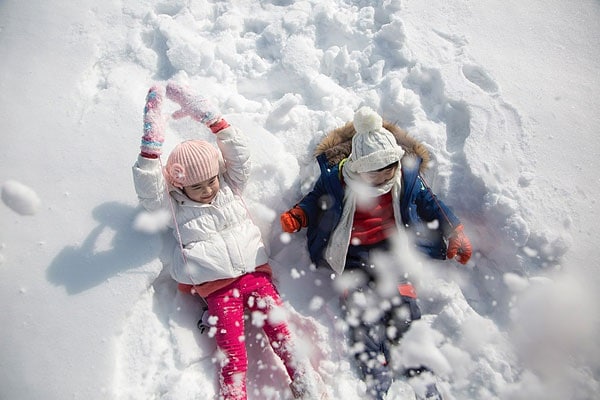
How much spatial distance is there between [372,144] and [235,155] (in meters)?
0.80

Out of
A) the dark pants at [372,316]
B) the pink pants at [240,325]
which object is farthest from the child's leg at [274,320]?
the dark pants at [372,316]

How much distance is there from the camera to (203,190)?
2215 mm

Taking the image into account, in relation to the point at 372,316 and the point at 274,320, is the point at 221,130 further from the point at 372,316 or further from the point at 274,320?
the point at 372,316

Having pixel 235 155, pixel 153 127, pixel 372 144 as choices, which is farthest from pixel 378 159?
pixel 153 127

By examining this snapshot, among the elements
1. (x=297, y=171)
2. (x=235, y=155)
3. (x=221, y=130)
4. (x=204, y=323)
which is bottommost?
(x=204, y=323)

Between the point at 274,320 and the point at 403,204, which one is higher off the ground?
the point at 403,204

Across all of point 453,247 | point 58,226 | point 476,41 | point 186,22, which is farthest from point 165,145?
point 476,41

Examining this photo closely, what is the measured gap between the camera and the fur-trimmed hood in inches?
95.3

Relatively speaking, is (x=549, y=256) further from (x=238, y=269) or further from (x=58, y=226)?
(x=58, y=226)

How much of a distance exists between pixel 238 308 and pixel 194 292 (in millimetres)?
289

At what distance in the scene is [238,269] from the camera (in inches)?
88.9

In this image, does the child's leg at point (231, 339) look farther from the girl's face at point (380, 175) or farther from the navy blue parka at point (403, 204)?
the girl's face at point (380, 175)

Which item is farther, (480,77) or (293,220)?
(480,77)

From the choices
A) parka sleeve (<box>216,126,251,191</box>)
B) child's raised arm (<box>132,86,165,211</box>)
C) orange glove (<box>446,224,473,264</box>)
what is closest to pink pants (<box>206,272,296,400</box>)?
parka sleeve (<box>216,126,251,191</box>)
